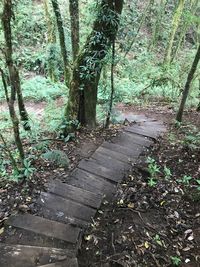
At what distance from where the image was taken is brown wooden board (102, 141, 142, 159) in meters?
5.77

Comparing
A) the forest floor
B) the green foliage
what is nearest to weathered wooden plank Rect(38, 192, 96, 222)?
the forest floor

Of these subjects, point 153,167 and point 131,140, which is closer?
point 153,167

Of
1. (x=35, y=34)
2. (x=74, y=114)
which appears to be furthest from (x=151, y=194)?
(x=35, y=34)

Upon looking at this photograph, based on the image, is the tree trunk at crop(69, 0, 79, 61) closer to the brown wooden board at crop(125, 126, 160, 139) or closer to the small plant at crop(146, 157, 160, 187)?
the brown wooden board at crop(125, 126, 160, 139)

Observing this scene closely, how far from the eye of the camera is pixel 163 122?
26.9 ft

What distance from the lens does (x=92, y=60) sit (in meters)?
5.81

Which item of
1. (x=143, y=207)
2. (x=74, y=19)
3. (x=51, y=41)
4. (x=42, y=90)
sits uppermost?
(x=74, y=19)

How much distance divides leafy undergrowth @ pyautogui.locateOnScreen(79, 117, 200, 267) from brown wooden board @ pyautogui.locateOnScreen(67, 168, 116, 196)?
7.6 inches

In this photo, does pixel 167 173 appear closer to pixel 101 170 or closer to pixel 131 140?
pixel 101 170

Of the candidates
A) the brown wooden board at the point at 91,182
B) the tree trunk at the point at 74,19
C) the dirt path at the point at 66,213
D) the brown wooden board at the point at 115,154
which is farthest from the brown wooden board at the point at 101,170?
the tree trunk at the point at 74,19

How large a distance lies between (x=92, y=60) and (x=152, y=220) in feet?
10.8

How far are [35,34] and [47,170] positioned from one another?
15033mm

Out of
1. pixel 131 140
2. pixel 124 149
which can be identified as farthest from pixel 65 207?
pixel 131 140

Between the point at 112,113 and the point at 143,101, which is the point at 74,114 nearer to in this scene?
the point at 112,113
